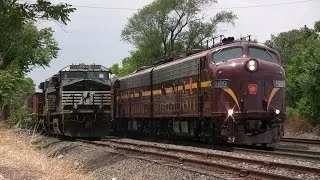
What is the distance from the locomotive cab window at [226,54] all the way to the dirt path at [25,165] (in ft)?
21.1

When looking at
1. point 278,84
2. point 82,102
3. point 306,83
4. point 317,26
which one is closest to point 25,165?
point 278,84

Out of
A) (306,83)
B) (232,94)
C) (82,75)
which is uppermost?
A: (82,75)

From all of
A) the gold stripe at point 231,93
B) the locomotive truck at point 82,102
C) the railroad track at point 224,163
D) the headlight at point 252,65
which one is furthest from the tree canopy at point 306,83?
the railroad track at point 224,163

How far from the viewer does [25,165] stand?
11.5m

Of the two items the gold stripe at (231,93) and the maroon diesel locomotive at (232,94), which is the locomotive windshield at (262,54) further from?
the gold stripe at (231,93)

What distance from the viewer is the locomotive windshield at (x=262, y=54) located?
17.6 m

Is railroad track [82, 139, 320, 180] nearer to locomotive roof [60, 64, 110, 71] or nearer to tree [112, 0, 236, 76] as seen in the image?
locomotive roof [60, 64, 110, 71]

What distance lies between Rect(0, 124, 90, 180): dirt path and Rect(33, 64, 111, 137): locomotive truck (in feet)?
29.2

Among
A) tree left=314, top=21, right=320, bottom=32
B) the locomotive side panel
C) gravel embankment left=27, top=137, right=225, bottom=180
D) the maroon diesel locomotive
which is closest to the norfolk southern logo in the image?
the locomotive side panel

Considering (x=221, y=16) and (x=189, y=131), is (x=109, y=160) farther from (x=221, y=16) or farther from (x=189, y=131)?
(x=221, y=16)

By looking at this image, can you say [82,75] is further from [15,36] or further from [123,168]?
[123,168]

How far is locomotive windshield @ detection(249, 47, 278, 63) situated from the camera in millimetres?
17598

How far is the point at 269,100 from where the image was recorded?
1697 centimetres

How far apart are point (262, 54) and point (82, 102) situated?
33.5ft
